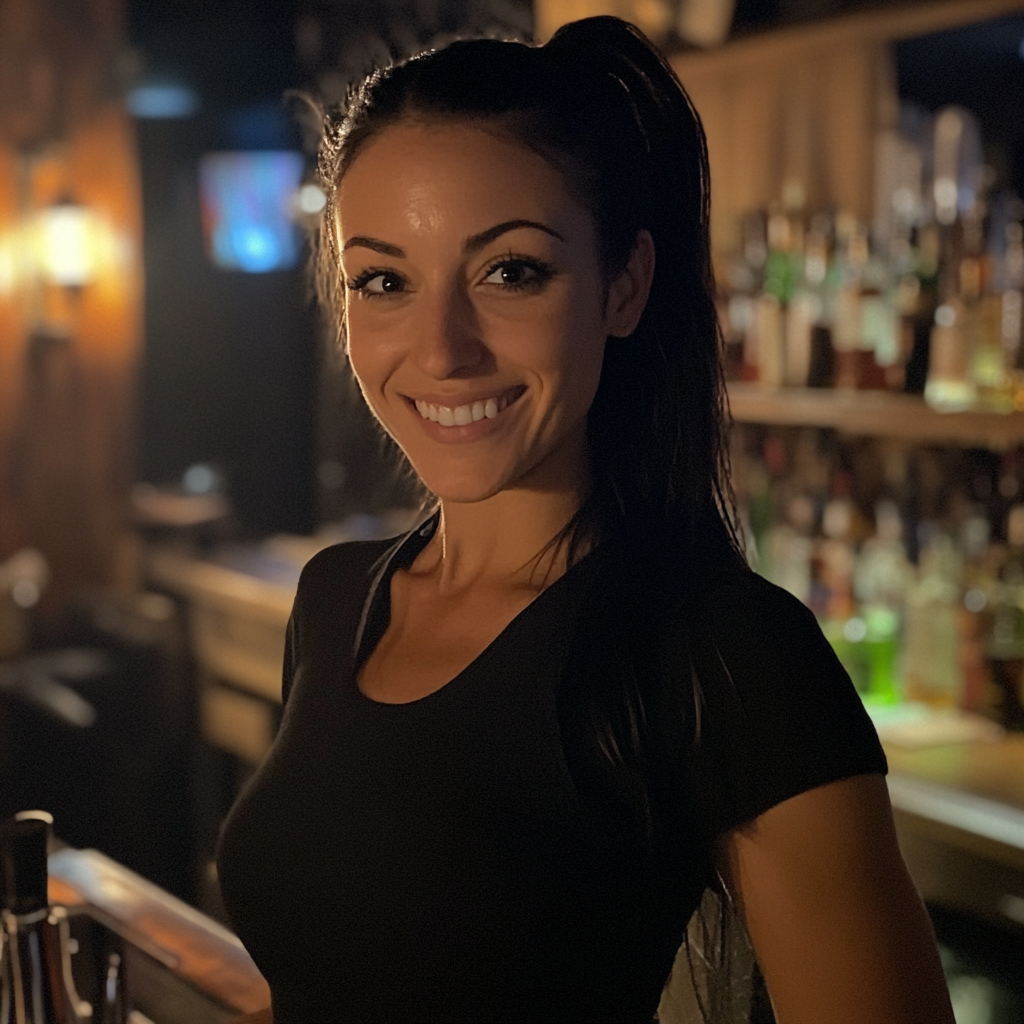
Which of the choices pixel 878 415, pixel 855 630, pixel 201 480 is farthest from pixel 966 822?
pixel 201 480

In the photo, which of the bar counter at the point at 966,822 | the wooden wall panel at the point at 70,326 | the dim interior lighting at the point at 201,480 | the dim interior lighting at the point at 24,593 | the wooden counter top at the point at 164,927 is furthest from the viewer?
the dim interior lighting at the point at 201,480

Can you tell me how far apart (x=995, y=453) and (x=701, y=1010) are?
162 cm

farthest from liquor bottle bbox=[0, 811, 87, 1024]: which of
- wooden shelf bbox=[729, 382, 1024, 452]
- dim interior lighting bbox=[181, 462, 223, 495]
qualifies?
dim interior lighting bbox=[181, 462, 223, 495]

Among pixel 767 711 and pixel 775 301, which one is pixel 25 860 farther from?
pixel 775 301

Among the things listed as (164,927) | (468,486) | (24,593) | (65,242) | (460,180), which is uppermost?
(65,242)

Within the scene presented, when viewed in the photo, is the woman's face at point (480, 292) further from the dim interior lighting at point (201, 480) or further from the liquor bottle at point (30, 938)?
the dim interior lighting at point (201, 480)

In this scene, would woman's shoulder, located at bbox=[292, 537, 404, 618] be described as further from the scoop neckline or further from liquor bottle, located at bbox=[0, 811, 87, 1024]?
liquor bottle, located at bbox=[0, 811, 87, 1024]

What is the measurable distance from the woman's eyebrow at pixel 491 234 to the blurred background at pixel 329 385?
31 cm

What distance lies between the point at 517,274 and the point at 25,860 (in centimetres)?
56

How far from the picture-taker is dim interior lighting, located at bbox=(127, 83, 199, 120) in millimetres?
4367

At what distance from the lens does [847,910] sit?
761 mm

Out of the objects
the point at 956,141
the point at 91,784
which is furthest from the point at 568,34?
the point at 91,784

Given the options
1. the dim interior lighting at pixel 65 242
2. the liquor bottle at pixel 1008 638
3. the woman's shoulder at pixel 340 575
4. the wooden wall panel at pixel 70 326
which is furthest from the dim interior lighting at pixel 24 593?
the woman's shoulder at pixel 340 575

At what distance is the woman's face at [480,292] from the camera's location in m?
0.88
